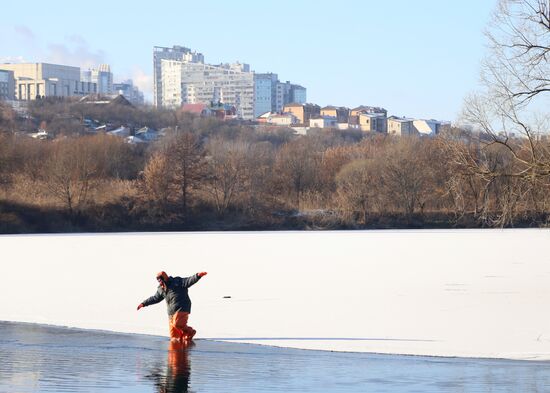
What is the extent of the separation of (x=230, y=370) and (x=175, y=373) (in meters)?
0.68

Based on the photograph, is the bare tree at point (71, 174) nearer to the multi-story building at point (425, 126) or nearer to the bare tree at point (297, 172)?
the bare tree at point (297, 172)

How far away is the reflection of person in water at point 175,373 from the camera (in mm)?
11413

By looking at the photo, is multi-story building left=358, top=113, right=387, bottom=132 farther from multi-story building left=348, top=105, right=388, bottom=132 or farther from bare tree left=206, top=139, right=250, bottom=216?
bare tree left=206, top=139, right=250, bottom=216

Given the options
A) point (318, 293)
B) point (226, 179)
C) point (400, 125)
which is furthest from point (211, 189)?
point (400, 125)

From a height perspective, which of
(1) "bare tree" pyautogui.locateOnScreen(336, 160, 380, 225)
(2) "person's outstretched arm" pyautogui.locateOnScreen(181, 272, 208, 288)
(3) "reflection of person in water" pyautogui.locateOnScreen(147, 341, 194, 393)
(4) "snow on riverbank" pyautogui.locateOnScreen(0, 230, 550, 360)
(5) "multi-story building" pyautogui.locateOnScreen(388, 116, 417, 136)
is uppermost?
(5) "multi-story building" pyautogui.locateOnScreen(388, 116, 417, 136)

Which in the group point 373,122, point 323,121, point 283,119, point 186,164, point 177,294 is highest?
point 283,119

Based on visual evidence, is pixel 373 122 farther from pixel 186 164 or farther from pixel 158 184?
pixel 158 184

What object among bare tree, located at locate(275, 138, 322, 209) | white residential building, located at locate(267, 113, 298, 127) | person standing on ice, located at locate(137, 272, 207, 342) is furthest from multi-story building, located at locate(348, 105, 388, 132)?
person standing on ice, located at locate(137, 272, 207, 342)

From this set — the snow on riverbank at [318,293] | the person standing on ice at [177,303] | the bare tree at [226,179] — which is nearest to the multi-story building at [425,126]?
the bare tree at [226,179]

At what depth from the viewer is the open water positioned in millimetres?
11289

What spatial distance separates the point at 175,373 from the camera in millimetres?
12188

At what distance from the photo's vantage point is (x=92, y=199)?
177 ft

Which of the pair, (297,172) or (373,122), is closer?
(297,172)

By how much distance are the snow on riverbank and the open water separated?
76cm
